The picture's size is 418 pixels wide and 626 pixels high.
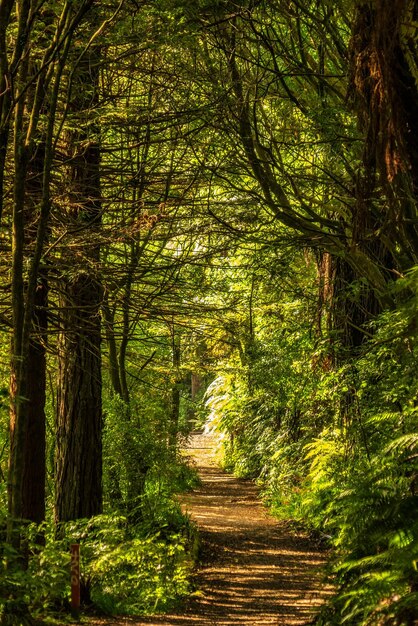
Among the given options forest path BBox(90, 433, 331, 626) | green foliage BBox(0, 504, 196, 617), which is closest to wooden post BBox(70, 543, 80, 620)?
green foliage BBox(0, 504, 196, 617)

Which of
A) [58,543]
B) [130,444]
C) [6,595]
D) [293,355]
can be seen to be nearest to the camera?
[6,595]

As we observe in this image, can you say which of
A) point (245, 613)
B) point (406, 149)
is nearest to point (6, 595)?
point (406, 149)

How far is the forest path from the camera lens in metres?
8.98

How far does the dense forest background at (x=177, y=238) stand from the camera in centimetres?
547

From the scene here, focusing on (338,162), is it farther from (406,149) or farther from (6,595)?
(6,595)

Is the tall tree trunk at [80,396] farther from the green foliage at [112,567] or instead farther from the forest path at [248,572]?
the forest path at [248,572]

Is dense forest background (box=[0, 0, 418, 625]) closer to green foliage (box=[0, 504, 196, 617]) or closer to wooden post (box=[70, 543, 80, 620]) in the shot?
green foliage (box=[0, 504, 196, 617])

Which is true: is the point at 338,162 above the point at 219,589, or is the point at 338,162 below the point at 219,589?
above

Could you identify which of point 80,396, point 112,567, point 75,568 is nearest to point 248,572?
point 112,567

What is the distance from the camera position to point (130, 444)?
12141 mm

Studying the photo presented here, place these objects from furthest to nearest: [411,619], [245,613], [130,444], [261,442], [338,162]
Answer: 1. [261,442]
2. [130,444]
3. [245,613]
4. [338,162]
5. [411,619]

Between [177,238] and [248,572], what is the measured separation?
513 cm

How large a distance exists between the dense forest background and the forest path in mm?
495

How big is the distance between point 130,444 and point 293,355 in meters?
3.99
